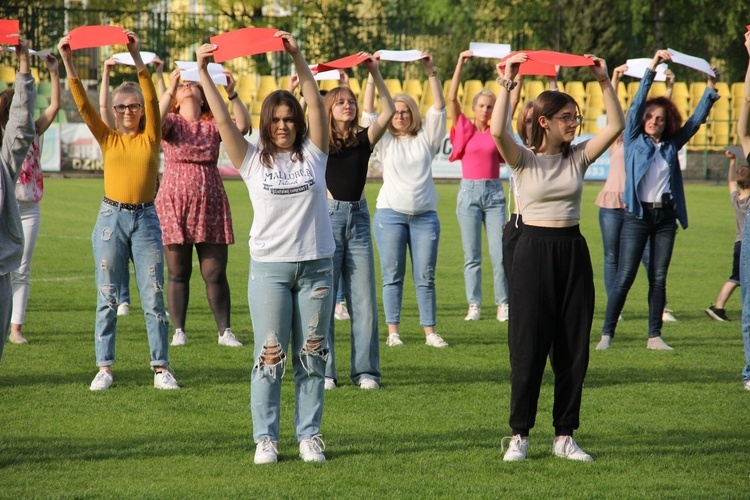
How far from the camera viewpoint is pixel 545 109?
5.52 m

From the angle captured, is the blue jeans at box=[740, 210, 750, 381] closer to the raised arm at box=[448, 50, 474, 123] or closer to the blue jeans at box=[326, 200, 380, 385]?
the raised arm at box=[448, 50, 474, 123]

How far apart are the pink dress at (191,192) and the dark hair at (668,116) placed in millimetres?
3629

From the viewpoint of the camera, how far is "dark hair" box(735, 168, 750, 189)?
9.49m

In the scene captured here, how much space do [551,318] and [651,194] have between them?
139 inches

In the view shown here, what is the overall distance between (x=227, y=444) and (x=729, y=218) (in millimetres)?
17042

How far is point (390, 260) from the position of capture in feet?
28.9

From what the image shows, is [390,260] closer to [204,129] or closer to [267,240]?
[204,129]

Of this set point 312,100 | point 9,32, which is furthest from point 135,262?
point 312,100

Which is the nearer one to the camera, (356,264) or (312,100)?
(312,100)

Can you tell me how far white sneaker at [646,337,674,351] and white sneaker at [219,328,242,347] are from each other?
3.62m

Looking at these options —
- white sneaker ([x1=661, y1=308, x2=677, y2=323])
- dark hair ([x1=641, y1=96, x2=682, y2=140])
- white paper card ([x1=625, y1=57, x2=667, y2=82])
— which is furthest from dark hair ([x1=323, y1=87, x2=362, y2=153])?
white sneaker ([x1=661, y1=308, x2=677, y2=323])

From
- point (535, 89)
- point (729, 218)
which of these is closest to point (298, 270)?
point (729, 218)

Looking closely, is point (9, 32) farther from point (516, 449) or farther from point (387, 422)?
point (516, 449)

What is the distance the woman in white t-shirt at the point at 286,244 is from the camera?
5.38m
